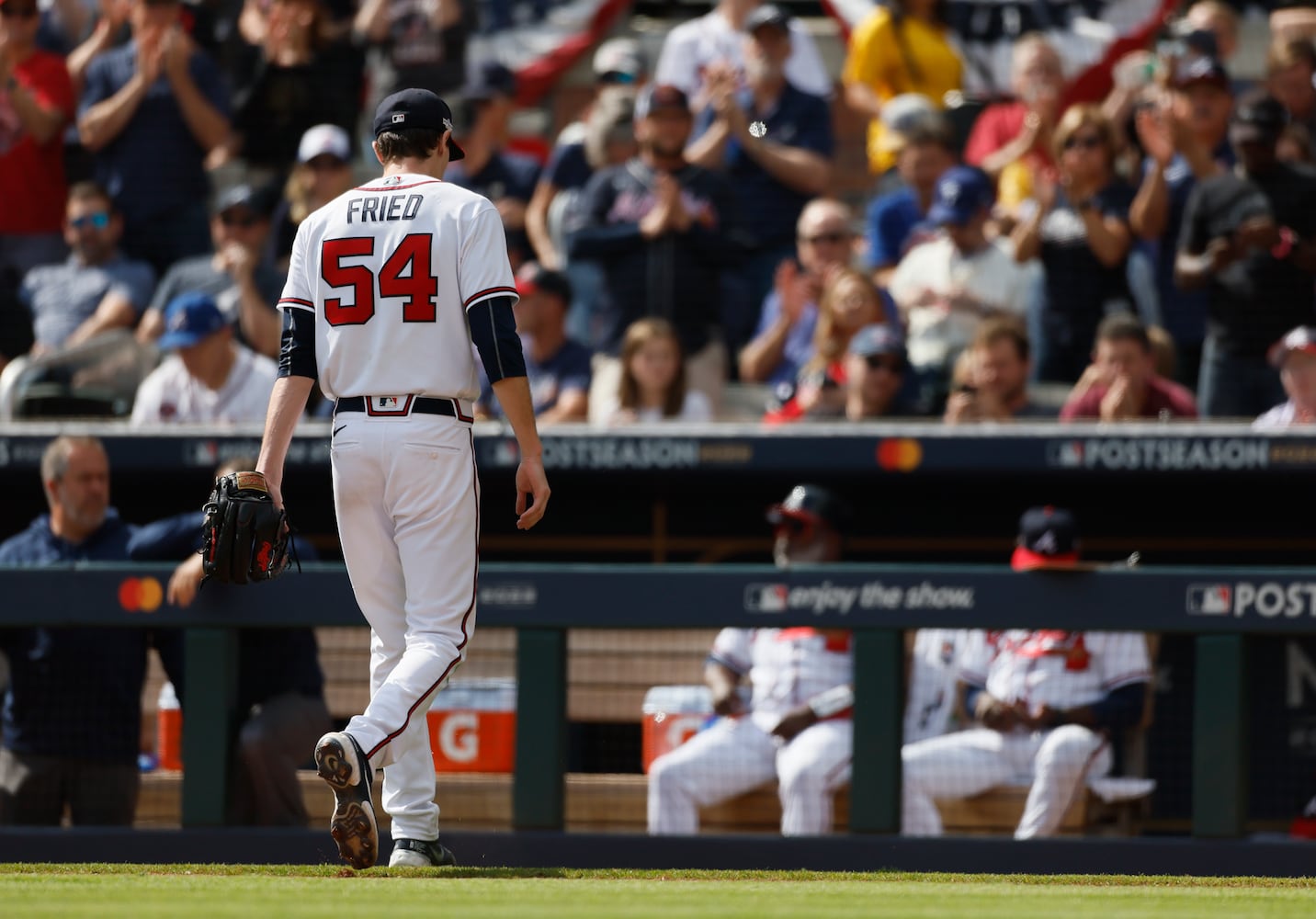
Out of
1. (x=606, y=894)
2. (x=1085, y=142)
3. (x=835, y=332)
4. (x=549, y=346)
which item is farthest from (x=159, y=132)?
(x=606, y=894)

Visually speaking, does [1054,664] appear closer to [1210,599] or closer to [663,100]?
[1210,599]

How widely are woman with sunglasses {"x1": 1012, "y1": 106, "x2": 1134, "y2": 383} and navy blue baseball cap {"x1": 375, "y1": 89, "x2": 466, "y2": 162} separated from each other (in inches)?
142

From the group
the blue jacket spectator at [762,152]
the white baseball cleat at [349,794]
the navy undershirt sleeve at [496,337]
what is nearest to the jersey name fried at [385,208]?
the navy undershirt sleeve at [496,337]

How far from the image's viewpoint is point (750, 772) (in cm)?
552

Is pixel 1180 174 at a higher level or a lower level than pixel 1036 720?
higher

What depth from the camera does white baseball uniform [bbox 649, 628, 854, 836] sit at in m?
5.32

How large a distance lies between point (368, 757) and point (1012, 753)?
213 centimetres

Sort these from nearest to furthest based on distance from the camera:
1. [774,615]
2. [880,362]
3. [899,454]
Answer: [774,615], [899,454], [880,362]

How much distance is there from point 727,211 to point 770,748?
2.94 metres

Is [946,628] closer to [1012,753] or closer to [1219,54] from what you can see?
[1012,753]

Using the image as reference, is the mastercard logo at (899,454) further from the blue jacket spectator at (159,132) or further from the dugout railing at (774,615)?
the blue jacket spectator at (159,132)

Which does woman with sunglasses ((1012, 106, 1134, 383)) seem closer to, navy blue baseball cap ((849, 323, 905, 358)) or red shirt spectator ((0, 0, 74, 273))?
navy blue baseball cap ((849, 323, 905, 358))

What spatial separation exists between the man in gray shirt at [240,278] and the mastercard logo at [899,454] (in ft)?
8.64

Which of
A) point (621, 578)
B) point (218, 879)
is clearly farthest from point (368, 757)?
point (621, 578)
